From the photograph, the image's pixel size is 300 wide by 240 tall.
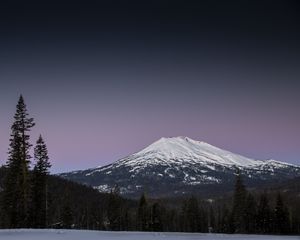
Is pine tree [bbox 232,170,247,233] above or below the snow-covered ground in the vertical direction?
above

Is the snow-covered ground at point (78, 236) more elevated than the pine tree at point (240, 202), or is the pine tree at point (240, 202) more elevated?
the pine tree at point (240, 202)

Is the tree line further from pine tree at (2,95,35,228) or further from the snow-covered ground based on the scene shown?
the snow-covered ground

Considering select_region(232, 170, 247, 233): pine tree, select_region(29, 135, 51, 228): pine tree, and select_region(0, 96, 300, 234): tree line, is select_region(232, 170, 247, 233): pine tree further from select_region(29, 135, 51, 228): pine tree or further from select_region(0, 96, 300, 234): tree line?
select_region(29, 135, 51, 228): pine tree

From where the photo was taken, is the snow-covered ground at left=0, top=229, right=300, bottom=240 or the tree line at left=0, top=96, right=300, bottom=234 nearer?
the snow-covered ground at left=0, top=229, right=300, bottom=240

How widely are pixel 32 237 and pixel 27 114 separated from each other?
30931 millimetres

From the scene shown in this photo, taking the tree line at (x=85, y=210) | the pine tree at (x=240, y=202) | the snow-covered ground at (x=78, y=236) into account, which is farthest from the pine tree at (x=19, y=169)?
the pine tree at (x=240, y=202)

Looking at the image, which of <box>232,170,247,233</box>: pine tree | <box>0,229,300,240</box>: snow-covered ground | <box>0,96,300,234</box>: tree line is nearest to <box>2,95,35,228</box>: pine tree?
<box>0,96,300,234</box>: tree line

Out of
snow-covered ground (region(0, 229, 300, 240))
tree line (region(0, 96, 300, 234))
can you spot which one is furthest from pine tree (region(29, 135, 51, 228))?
snow-covered ground (region(0, 229, 300, 240))

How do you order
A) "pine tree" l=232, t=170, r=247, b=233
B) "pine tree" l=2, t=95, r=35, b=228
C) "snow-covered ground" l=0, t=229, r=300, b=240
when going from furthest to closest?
"pine tree" l=232, t=170, r=247, b=233 < "pine tree" l=2, t=95, r=35, b=228 < "snow-covered ground" l=0, t=229, r=300, b=240

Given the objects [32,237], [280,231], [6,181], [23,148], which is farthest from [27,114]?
[280,231]

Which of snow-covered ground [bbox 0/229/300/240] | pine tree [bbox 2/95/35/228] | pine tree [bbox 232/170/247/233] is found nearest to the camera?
snow-covered ground [bbox 0/229/300/240]

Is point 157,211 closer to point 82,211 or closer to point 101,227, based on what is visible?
point 101,227

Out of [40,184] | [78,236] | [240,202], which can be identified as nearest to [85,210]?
[240,202]

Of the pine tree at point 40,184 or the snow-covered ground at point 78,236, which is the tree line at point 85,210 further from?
the snow-covered ground at point 78,236
